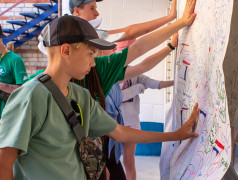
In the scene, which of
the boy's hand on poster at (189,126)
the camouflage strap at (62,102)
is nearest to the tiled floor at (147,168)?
the boy's hand on poster at (189,126)

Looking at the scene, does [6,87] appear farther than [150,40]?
Yes

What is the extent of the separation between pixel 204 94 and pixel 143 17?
3214 millimetres

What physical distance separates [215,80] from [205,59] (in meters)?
0.21

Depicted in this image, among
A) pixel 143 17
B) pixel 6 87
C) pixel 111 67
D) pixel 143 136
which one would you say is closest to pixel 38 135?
pixel 143 136

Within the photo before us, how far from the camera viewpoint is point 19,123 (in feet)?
3.36

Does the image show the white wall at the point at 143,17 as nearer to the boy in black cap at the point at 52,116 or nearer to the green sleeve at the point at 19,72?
the green sleeve at the point at 19,72

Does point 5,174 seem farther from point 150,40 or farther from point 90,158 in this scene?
point 150,40

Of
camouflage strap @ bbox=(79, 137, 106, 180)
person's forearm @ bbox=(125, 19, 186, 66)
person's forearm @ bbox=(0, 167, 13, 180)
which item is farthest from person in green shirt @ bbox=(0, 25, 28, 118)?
person's forearm @ bbox=(0, 167, 13, 180)

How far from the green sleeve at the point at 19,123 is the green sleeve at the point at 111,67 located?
0.61 metres

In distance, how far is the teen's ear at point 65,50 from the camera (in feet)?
3.87

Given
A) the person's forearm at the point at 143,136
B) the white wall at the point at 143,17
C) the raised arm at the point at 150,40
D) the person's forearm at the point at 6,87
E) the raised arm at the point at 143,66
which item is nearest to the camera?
the person's forearm at the point at 143,136

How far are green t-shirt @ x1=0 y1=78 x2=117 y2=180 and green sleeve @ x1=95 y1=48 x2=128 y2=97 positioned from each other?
525 millimetres

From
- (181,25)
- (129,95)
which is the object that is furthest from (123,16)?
(181,25)

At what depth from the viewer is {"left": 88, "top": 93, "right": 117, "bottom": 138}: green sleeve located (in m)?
1.32
